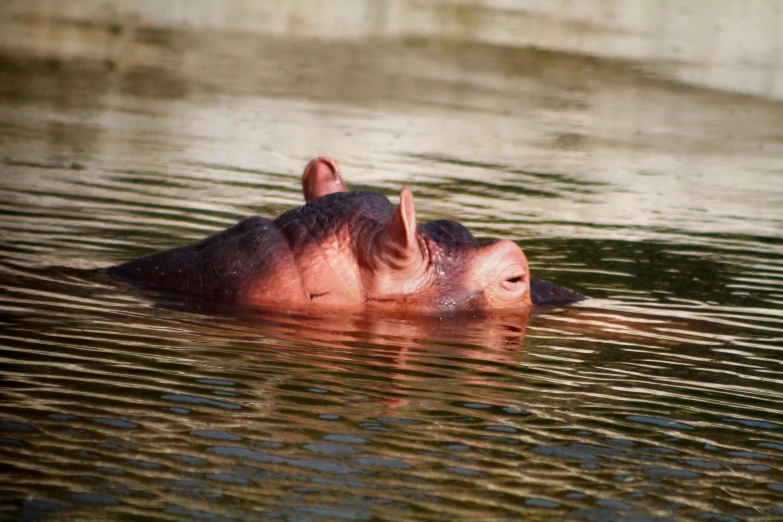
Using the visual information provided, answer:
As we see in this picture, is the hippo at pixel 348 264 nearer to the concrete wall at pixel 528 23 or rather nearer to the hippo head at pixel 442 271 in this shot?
the hippo head at pixel 442 271

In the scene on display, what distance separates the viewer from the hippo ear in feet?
19.8

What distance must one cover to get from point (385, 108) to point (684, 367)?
10.8 metres

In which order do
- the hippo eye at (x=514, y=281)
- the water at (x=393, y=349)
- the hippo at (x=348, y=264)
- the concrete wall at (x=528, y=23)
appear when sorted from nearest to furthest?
the water at (x=393, y=349)
the hippo at (x=348, y=264)
the hippo eye at (x=514, y=281)
the concrete wall at (x=528, y=23)

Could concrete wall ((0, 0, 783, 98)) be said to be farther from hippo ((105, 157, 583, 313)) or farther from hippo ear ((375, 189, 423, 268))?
hippo ear ((375, 189, 423, 268))

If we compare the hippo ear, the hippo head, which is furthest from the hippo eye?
the hippo ear

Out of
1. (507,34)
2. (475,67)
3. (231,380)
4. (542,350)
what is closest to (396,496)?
(231,380)

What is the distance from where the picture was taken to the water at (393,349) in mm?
4168

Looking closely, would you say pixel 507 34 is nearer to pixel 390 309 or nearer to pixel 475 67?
pixel 475 67

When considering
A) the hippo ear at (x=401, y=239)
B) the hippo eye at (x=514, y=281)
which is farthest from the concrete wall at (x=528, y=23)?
the hippo ear at (x=401, y=239)

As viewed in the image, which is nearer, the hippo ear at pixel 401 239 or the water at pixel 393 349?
the water at pixel 393 349

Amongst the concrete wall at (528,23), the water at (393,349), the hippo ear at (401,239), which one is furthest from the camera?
the concrete wall at (528,23)

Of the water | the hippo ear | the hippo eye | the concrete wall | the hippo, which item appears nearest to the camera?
the water

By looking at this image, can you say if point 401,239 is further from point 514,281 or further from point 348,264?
point 514,281

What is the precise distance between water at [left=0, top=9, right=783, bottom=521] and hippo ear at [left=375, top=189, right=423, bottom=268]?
319mm
